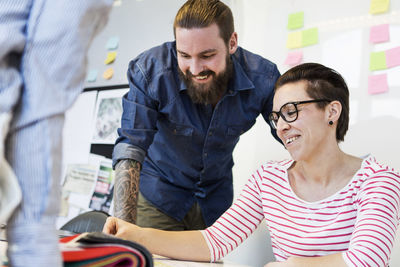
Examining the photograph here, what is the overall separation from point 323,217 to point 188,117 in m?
0.64

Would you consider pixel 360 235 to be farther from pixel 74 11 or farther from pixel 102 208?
pixel 102 208

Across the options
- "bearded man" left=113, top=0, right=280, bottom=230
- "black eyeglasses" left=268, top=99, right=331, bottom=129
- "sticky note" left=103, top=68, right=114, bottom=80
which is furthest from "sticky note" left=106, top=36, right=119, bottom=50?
"black eyeglasses" left=268, top=99, right=331, bottom=129

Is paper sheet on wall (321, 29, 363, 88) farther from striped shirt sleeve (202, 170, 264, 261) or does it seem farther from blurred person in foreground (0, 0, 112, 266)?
blurred person in foreground (0, 0, 112, 266)

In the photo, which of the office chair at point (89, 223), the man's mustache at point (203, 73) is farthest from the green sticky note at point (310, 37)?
the office chair at point (89, 223)

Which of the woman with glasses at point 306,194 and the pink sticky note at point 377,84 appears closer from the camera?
the woman with glasses at point 306,194

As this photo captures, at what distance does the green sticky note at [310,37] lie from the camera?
5.69 feet

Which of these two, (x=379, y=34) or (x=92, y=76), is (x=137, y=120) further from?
(x=92, y=76)

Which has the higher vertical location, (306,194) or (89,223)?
(306,194)

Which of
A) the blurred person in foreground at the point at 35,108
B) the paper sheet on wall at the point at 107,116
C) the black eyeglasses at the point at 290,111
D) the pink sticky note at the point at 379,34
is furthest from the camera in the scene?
the paper sheet on wall at the point at 107,116

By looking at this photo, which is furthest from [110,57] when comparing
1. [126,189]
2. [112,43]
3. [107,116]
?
[126,189]

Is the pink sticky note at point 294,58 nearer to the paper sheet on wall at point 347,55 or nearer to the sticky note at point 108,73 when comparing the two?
the paper sheet on wall at point 347,55

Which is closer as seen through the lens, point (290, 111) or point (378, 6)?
point (290, 111)

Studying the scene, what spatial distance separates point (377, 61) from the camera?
5.13ft

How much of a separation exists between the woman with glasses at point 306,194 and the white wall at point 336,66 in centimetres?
35
